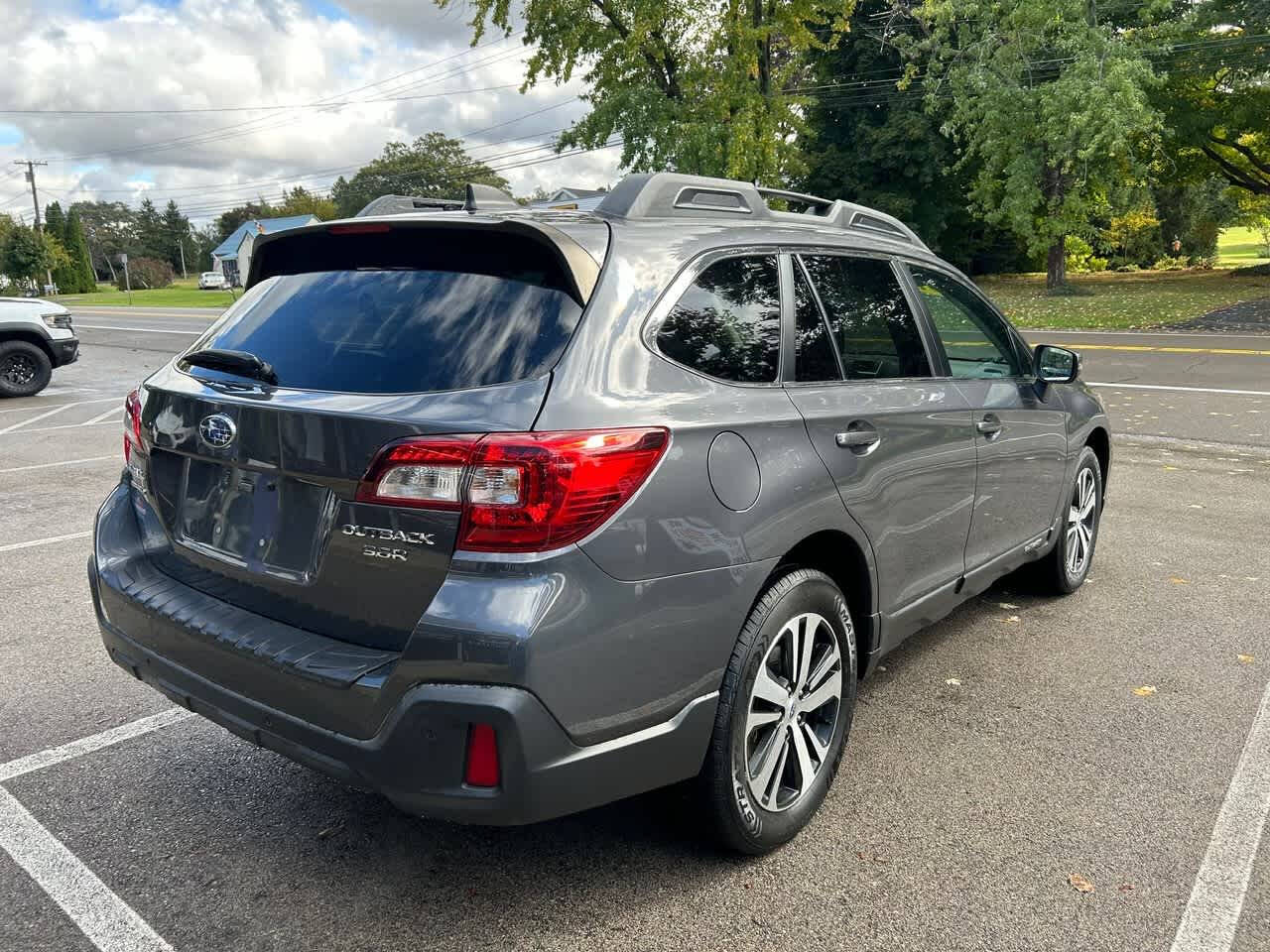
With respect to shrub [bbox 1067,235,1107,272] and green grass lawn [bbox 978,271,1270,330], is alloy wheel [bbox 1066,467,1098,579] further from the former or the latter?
shrub [bbox 1067,235,1107,272]

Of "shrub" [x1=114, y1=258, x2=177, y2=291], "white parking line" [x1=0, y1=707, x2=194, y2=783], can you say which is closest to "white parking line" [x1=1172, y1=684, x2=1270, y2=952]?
"white parking line" [x1=0, y1=707, x2=194, y2=783]

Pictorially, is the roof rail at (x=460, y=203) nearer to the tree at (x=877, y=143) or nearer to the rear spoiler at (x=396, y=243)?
the rear spoiler at (x=396, y=243)

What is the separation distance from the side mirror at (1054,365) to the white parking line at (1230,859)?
1679 mm

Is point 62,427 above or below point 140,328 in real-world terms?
above

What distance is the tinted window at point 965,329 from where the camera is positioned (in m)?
3.87

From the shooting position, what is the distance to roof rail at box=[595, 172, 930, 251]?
286 cm

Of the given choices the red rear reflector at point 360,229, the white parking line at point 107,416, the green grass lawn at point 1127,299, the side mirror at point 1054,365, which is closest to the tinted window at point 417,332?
the red rear reflector at point 360,229

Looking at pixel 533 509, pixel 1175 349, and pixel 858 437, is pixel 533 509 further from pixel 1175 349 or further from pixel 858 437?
pixel 1175 349

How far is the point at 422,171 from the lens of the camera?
343ft

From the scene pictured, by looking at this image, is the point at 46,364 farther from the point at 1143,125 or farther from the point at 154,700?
the point at 1143,125

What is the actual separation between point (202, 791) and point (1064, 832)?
2635 mm

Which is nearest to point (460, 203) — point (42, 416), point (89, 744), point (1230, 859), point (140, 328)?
point (89, 744)

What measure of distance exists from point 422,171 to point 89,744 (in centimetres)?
10842

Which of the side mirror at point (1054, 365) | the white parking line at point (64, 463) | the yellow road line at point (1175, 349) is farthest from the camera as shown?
the yellow road line at point (1175, 349)
